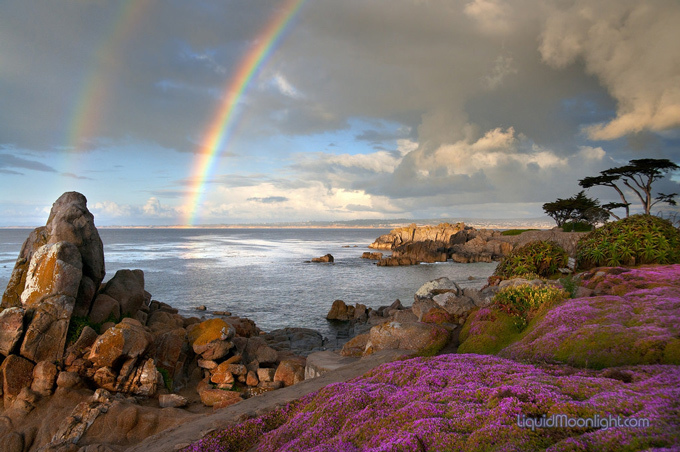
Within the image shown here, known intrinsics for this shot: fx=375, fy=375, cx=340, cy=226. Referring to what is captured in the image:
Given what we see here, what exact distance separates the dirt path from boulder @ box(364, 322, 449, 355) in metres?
0.98

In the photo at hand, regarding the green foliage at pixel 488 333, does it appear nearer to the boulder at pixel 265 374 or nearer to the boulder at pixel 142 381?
the boulder at pixel 265 374

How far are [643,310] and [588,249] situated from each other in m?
15.6

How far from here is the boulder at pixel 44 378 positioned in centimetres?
1359

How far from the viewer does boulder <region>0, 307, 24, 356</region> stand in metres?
14.2

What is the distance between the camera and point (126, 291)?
810 inches

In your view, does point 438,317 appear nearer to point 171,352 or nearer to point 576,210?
point 171,352

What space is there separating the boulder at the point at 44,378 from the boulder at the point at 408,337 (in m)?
11.5

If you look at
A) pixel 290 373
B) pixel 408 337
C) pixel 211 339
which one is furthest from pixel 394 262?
pixel 408 337

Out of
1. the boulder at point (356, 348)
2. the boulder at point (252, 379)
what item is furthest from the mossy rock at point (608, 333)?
the boulder at point (252, 379)

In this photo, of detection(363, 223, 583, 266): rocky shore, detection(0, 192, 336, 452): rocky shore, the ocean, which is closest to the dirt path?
detection(0, 192, 336, 452): rocky shore

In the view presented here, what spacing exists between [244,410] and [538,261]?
20956mm

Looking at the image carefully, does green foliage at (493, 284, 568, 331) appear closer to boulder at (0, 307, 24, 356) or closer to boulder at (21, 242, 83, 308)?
boulder at (21, 242, 83, 308)

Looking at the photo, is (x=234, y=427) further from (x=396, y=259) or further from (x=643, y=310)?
(x=396, y=259)

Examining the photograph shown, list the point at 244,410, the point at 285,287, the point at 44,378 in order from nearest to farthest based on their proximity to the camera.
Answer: the point at 244,410 < the point at 44,378 < the point at 285,287
